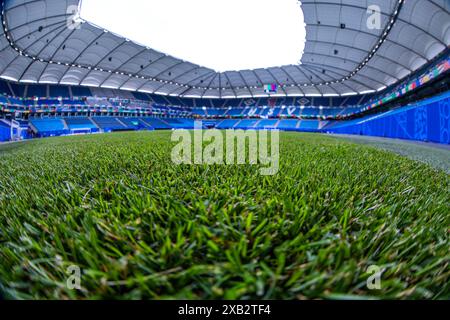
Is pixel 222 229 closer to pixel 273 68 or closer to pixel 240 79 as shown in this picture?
pixel 273 68

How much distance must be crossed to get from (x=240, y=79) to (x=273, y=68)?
10221mm

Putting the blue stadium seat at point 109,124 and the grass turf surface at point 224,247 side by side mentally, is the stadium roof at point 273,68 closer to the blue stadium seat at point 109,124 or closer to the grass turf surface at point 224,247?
the blue stadium seat at point 109,124

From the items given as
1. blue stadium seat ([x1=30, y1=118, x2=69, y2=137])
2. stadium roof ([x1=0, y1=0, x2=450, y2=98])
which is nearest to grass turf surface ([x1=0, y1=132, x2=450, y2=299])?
stadium roof ([x1=0, y1=0, x2=450, y2=98])

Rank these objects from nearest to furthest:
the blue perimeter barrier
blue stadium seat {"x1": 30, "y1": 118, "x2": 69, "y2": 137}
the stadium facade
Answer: the blue perimeter barrier < the stadium facade < blue stadium seat {"x1": 30, "y1": 118, "x2": 69, "y2": 137}

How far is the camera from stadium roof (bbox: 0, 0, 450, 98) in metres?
21.8

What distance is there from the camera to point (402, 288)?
1.69ft

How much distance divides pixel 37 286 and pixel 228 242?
439mm

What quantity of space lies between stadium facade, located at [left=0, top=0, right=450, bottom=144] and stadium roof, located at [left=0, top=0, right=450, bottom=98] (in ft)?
0.47

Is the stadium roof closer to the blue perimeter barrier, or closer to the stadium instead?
the blue perimeter barrier

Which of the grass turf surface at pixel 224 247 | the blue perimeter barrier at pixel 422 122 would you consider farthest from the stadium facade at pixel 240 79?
the grass turf surface at pixel 224 247

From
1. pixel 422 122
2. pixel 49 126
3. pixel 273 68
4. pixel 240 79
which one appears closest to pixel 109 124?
pixel 49 126

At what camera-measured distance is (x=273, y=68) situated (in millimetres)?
45375
